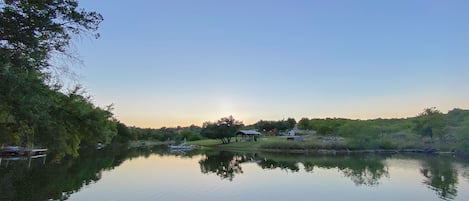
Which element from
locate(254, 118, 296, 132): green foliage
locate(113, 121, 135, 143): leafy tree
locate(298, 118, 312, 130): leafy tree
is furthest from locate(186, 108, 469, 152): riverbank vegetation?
locate(113, 121, 135, 143): leafy tree

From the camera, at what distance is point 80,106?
15.1 m

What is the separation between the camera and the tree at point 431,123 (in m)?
77.7

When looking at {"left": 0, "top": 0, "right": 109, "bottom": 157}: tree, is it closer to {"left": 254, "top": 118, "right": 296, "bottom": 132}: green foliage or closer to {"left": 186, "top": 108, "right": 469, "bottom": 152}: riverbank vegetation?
{"left": 186, "top": 108, "right": 469, "bottom": 152}: riverbank vegetation

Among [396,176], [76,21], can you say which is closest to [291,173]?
[396,176]

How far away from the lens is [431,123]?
78312 mm

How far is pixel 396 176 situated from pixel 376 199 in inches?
438

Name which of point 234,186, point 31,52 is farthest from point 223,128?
point 31,52

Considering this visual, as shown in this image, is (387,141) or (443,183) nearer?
(443,183)

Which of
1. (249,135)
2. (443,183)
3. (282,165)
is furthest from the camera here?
(249,135)

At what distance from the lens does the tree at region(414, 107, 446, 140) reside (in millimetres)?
77688

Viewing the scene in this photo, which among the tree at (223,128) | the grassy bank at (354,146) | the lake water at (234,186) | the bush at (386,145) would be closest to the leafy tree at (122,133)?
the tree at (223,128)

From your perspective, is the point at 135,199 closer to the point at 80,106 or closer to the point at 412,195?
the point at 80,106

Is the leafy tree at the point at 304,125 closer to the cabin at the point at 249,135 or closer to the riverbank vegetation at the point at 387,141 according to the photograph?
the riverbank vegetation at the point at 387,141

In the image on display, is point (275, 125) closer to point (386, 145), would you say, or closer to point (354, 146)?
point (386, 145)
